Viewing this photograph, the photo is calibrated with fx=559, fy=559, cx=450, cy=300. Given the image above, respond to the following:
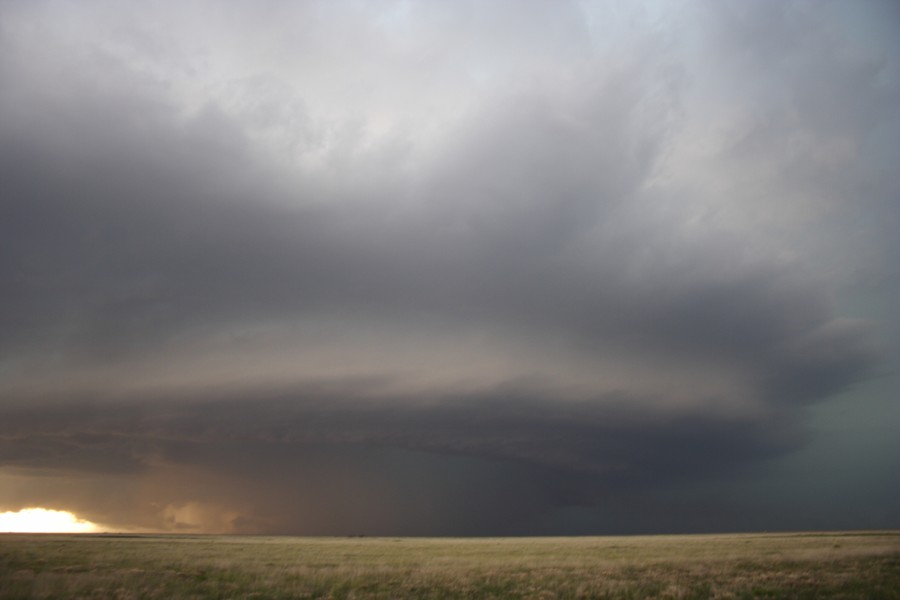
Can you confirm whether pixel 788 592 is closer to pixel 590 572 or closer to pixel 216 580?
pixel 590 572

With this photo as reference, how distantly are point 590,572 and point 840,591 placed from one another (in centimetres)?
1286

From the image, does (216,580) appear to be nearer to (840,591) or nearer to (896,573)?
(840,591)

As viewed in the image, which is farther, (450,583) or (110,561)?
(110,561)

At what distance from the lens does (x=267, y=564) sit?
4006cm

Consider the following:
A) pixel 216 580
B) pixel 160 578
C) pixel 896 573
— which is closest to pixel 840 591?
pixel 896 573

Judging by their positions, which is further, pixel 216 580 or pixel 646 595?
pixel 216 580

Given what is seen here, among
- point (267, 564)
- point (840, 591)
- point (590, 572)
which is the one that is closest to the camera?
point (840, 591)

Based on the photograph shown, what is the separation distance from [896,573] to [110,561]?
4781 centimetres

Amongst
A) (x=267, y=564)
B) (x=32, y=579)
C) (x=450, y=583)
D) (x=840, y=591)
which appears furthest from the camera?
(x=267, y=564)

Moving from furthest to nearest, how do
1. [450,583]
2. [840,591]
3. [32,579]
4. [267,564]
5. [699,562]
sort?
[267,564]
[699,562]
[450,583]
[32,579]
[840,591]

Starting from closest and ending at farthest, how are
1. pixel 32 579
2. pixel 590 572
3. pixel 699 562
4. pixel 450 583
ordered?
pixel 32 579
pixel 450 583
pixel 590 572
pixel 699 562

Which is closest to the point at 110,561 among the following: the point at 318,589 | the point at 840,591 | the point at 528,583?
the point at 318,589

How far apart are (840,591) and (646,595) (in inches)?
324

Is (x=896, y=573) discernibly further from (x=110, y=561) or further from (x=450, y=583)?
(x=110, y=561)
